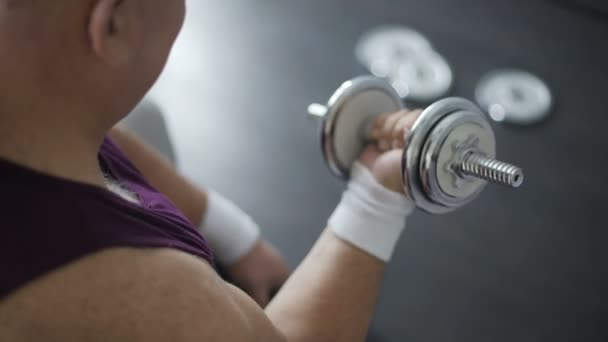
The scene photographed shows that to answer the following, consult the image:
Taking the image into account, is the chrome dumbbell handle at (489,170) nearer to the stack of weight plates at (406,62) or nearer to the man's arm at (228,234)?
the man's arm at (228,234)

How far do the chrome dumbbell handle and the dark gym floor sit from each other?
330 mm

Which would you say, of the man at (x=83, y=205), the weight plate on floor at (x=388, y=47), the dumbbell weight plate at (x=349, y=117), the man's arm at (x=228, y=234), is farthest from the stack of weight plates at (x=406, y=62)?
the man at (x=83, y=205)

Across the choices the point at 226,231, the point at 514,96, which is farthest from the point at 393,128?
the point at 514,96

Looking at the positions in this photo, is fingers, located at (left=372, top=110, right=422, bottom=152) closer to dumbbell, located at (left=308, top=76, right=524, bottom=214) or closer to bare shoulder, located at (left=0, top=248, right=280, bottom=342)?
dumbbell, located at (left=308, top=76, right=524, bottom=214)

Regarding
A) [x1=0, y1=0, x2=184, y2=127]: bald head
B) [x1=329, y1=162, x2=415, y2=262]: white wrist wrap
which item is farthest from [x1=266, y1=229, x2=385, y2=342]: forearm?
[x1=0, y1=0, x2=184, y2=127]: bald head

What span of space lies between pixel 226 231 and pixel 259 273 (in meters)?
0.08

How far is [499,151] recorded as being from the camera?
3.52 ft

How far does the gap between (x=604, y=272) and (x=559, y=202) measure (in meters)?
0.14

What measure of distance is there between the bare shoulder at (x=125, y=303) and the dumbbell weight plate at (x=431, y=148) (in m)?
0.26

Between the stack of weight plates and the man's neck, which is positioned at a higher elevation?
the stack of weight plates

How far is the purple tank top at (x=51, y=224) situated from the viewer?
0.40 metres

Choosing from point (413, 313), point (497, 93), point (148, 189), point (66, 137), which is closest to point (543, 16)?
point (497, 93)

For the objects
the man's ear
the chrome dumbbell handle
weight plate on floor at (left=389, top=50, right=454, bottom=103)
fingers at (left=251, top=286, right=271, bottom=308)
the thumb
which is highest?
weight plate on floor at (left=389, top=50, right=454, bottom=103)

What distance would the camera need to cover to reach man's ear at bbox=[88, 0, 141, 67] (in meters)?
0.38
